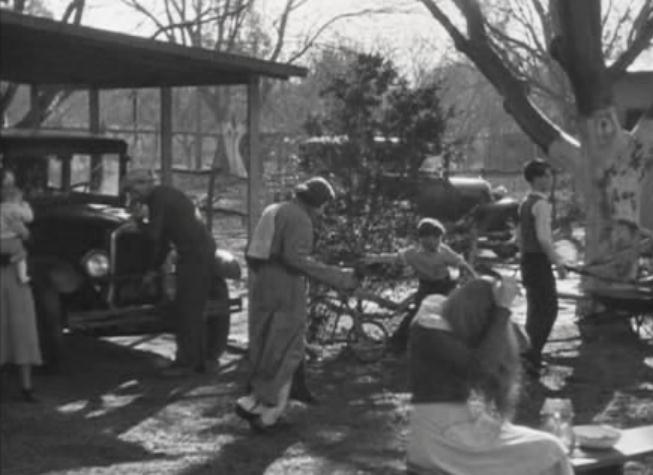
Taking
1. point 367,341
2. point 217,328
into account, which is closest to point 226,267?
point 217,328

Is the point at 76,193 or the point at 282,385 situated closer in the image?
the point at 282,385

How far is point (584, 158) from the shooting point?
13664mm

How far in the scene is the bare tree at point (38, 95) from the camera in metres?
15.3

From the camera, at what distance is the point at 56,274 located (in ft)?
34.8

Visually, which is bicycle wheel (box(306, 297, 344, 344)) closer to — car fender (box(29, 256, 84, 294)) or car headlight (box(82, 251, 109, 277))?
car headlight (box(82, 251, 109, 277))

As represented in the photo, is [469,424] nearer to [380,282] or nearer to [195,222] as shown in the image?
[195,222]

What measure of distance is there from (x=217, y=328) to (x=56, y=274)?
155 centimetres

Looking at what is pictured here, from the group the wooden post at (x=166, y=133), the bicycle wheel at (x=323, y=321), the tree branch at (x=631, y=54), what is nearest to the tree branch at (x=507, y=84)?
the tree branch at (x=631, y=54)

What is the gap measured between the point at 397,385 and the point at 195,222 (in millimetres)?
2093

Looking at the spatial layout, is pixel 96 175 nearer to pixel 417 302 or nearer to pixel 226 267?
pixel 226 267

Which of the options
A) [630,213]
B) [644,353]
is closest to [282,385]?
[644,353]

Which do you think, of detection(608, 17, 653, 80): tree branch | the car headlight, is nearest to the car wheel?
the car headlight

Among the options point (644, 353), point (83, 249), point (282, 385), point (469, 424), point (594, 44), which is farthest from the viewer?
point (594, 44)

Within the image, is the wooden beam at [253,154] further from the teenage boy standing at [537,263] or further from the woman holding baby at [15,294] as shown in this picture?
the woman holding baby at [15,294]
